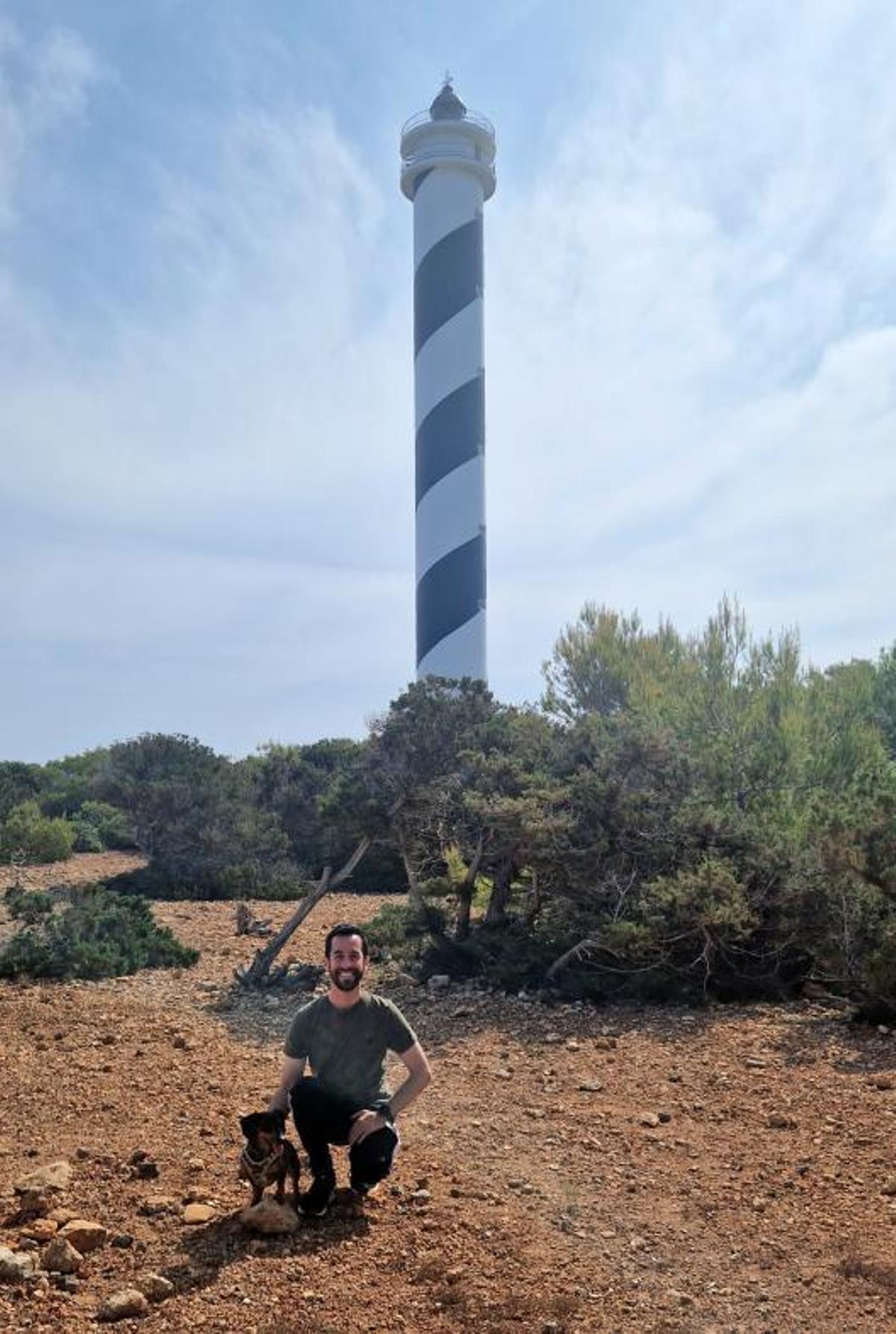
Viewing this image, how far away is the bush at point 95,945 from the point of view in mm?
9477

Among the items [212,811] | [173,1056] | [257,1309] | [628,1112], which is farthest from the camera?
[212,811]

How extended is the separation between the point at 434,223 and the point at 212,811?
54.0 ft

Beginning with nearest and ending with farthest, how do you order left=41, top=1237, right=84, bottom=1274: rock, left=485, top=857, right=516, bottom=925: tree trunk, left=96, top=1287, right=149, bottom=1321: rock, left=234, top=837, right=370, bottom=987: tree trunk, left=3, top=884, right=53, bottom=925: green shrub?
1. left=96, top=1287, right=149, bottom=1321: rock
2. left=41, top=1237, right=84, bottom=1274: rock
3. left=234, top=837, right=370, bottom=987: tree trunk
4. left=485, top=857, right=516, bottom=925: tree trunk
5. left=3, top=884, right=53, bottom=925: green shrub

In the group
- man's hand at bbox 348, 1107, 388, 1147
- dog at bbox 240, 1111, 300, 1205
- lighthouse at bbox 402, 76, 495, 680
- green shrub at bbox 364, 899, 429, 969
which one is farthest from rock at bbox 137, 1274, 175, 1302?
lighthouse at bbox 402, 76, 495, 680

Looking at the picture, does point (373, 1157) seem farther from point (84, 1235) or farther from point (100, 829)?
point (100, 829)

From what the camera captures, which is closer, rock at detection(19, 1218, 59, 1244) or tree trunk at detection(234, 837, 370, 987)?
rock at detection(19, 1218, 59, 1244)

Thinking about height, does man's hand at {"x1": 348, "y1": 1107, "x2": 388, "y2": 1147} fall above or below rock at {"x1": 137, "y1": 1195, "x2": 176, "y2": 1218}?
above

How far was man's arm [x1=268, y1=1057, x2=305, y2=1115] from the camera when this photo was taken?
4.06 m

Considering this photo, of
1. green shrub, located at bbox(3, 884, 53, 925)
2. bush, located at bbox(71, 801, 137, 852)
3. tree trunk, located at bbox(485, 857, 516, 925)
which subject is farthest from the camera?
bush, located at bbox(71, 801, 137, 852)

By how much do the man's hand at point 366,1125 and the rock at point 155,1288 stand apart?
808mm

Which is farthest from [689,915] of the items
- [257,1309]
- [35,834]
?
[35,834]

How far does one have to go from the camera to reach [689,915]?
799 cm

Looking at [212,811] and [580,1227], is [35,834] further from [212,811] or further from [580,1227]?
[580,1227]

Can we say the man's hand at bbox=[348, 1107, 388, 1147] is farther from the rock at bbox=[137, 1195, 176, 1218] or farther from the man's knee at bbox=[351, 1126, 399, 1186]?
the rock at bbox=[137, 1195, 176, 1218]
